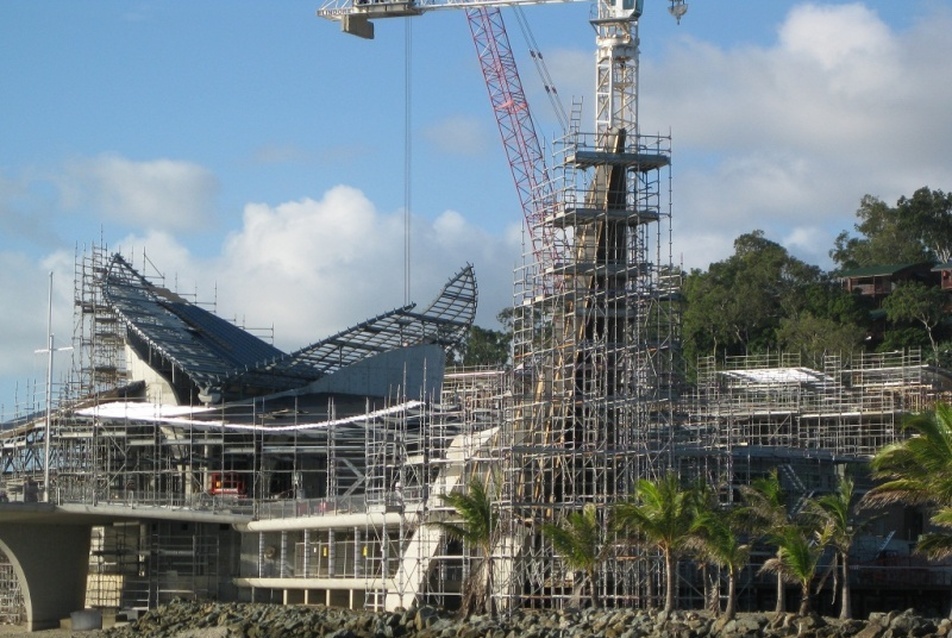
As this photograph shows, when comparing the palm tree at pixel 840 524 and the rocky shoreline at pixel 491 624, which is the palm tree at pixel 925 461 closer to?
the rocky shoreline at pixel 491 624

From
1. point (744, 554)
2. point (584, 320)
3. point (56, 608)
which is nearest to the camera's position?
point (744, 554)

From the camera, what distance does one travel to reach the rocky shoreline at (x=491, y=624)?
46.1 m

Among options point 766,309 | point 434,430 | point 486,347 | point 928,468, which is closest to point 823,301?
point 766,309

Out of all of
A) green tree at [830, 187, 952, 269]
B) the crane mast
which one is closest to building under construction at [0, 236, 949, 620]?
the crane mast

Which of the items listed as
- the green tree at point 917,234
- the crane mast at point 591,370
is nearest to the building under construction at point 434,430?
the crane mast at point 591,370

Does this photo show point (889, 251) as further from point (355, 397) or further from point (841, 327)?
point (355, 397)

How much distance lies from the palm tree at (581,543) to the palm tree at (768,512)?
4825 millimetres

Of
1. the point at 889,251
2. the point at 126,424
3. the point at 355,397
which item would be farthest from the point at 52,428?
the point at 889,251

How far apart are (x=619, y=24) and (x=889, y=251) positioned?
61.6 meters

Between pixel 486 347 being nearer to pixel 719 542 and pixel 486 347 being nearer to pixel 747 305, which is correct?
pixel 747 305

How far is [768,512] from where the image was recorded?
53656 millimetres

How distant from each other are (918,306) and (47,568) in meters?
60.4

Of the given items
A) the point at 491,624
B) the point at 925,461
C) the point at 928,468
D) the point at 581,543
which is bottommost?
the point at 491,624

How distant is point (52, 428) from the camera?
8756cm
